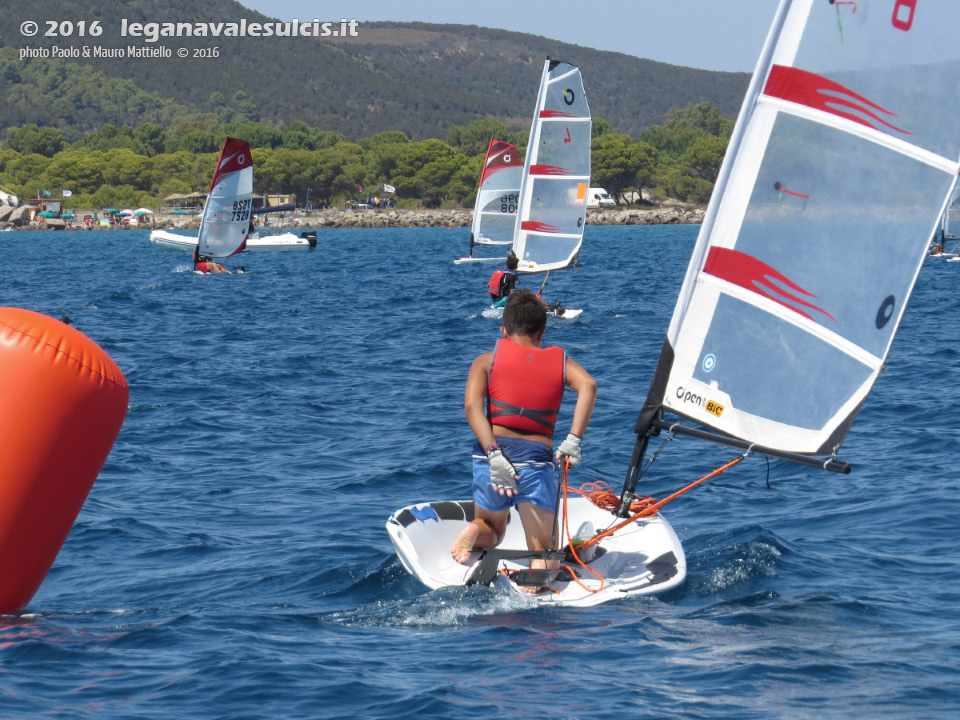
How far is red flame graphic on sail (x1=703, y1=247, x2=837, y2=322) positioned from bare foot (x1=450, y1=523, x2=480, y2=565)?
7.01 feet

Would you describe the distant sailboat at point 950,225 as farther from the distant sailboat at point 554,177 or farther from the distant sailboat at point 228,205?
the distant sailboat at point 228,205

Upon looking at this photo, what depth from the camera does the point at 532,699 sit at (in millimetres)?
5020

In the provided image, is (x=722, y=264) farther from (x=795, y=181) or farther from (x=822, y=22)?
(x=822, y=22)

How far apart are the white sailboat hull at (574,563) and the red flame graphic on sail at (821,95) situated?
8.89ft

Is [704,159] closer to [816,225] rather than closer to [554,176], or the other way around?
[554,176]

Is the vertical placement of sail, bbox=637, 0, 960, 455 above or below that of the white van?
above

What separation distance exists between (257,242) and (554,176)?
101 ft

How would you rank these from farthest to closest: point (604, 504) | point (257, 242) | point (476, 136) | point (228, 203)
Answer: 1. point (476, 136)
2. point (257, 242)
3. point (228, 203)
4. point (604, 504)

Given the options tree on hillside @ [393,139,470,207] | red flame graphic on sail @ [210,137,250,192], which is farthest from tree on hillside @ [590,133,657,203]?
red flame graphic on sail @ [210,137,250,192]

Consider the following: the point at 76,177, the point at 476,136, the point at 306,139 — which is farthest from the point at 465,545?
the point at 306,139

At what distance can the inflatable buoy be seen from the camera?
591cm

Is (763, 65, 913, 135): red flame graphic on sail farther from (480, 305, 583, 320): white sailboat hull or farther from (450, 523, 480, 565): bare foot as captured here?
(480, 305, 583, 320): white sailboat hull

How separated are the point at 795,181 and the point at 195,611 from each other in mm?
4158

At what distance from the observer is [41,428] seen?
5949mm
